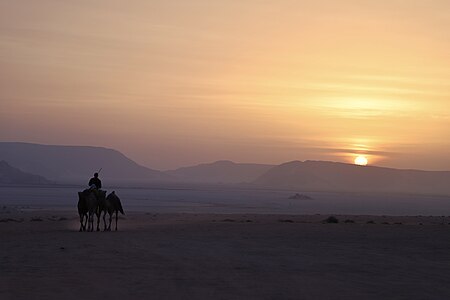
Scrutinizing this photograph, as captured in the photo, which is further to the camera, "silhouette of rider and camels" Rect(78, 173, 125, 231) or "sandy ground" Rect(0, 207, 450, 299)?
"silhouette of rider and camels" Rect(78, 173, 125, 231)

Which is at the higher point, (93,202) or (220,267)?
(93,202)

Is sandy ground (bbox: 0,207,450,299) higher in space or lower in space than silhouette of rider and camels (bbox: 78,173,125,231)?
lower

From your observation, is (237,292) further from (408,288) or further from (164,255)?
(164,255)

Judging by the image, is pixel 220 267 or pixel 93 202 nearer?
pixel 220 267

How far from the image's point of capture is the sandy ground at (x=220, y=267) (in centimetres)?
1160

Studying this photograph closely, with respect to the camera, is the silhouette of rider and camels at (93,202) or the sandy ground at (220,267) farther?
the silhouette of rider and camels at (93,202)

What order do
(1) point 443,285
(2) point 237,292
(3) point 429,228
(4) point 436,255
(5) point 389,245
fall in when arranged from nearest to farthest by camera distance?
(2) point 237,292 < (1) point 443,285 < (4) point 436,255 < (5) point 389,245 < (3) point 429,228

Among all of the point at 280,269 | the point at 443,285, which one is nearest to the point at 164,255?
the point at 280,269

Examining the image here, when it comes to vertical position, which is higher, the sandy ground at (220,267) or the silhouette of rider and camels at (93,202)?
the silhouette of rider and camels at (93,202)

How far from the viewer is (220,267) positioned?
1452 cm

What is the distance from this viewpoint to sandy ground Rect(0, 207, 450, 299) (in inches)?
457

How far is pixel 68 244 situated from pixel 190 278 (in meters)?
6.99

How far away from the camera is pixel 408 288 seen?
1226cm

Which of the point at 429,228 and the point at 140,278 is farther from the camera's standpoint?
the point at 429,228
